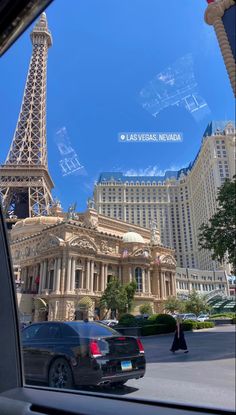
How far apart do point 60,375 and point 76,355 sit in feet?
0.86

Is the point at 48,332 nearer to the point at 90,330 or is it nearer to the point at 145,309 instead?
the point at 90,330

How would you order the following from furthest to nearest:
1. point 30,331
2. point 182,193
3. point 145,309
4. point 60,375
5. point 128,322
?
point 145,309 < point 128,322 < point 182,193 < point 30,331 < point 60,375

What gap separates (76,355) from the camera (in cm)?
259

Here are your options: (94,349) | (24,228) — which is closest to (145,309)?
(24,228)

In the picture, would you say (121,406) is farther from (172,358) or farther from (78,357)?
(172,358)

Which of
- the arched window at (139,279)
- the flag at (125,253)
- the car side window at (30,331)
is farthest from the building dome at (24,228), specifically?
the arched window at (139,279)

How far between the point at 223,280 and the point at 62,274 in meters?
8.81

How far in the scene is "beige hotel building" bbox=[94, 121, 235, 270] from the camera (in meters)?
2.11

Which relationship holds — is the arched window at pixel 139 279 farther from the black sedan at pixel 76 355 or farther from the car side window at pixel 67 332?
the car side window at pixel 67 332

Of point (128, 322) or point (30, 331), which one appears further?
point (128, 322)

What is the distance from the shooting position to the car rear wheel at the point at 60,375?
217cm

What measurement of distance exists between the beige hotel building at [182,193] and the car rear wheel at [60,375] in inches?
55.5

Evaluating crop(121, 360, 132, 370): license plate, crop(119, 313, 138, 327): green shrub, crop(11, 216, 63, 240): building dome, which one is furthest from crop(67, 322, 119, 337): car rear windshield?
crop(119, 313, 138, 327): green shrub

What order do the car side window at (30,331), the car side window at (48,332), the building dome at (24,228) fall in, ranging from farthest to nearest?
the building dome at (24,228)
the car side window at (48,332)
the car side window at (30,331)
